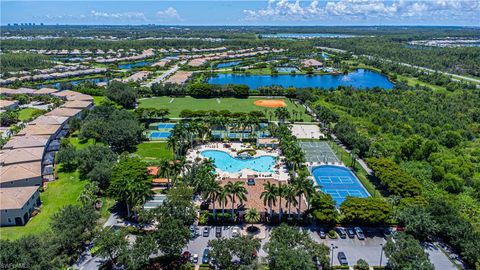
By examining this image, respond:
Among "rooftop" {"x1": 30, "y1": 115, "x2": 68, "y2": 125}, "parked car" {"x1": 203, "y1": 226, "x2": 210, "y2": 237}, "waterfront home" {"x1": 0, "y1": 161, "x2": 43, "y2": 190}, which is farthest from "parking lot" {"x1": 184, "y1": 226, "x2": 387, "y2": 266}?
"rooftop" {"x1": 30, "y1": 115, "x2": 68, "y2": 125}

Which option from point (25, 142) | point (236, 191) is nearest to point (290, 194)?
point (236, 191)

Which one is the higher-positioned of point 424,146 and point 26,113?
point 26,113

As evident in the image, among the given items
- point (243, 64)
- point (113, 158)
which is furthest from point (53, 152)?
point (243, 64)

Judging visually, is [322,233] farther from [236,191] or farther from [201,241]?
[201,241]

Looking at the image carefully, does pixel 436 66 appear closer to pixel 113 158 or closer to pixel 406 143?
pixel 406 143

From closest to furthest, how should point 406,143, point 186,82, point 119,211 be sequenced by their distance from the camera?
point 119,211
point 406,143
point 186,82
